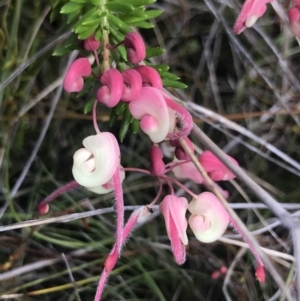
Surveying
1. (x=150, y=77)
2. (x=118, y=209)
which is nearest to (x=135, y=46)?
(x=150, y=77)

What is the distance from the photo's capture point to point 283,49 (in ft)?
2.84

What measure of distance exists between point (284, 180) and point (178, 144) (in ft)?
1.80

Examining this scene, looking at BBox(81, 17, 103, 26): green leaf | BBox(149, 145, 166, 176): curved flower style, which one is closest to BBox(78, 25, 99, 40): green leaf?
BBox(81, 17, 103, 26): green leaf

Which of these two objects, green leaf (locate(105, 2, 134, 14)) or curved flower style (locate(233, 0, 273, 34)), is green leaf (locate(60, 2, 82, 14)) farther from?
curved flower style (locate(233, 0, 273, 34))

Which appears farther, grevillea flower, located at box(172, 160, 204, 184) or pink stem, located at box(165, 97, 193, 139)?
grevillea flower, located at box(172, 160, 204, 184)

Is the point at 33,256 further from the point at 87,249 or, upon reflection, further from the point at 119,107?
the point at 119,107

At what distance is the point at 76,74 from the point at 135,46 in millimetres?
52

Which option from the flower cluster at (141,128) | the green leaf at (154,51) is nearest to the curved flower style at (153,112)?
the flower cluster at (141,128)

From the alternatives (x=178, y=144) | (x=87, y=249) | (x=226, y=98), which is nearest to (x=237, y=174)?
(x=178, y=144)

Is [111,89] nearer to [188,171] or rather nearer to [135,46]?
[135,46]

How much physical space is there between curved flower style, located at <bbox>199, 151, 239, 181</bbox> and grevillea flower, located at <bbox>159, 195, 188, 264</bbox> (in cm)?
5

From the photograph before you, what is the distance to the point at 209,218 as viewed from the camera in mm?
406

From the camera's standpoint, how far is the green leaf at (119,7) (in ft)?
1.36

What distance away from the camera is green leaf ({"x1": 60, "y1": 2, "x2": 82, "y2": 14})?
419mm
